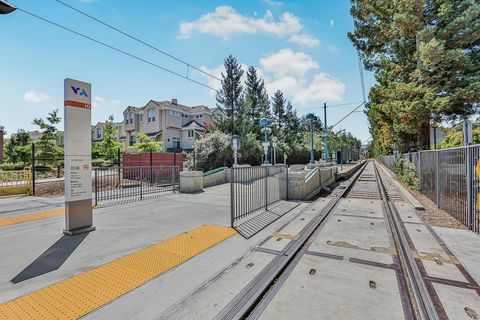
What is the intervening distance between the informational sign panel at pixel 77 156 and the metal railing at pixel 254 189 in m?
3.25

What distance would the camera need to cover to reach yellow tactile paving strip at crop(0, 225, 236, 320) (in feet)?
8.44

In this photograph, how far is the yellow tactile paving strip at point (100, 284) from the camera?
257cm

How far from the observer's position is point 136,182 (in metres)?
11.5

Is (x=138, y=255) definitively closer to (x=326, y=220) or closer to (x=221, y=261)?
(x=221, y=261)

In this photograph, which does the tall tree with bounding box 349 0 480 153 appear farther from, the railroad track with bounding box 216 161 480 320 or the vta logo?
the vta logo

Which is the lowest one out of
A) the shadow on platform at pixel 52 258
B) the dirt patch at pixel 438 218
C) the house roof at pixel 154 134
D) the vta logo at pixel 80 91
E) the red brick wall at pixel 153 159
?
the dirt patch at pixel 438 218

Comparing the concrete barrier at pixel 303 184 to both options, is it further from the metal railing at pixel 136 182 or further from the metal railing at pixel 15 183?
the metal railing at pixel 15 183

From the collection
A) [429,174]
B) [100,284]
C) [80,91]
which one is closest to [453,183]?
[429,174]

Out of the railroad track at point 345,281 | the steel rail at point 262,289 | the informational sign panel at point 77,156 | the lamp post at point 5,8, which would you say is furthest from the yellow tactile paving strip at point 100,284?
the lamp post at point 5,8

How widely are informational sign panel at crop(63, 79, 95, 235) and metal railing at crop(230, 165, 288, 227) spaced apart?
325cm

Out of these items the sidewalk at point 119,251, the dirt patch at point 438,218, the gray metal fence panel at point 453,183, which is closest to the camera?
the sidewalk at point 119,251

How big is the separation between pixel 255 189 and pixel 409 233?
3.84 meters

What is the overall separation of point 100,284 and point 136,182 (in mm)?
8898

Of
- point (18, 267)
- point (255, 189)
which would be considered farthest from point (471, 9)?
point (18, 267)
